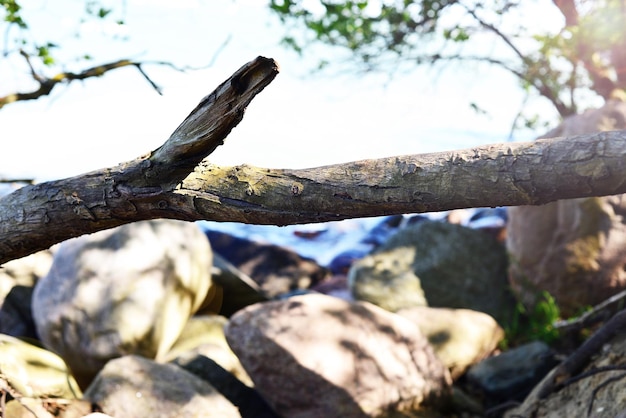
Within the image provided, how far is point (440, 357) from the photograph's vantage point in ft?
16.7

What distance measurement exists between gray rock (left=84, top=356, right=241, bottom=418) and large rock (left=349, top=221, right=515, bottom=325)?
9.56 feet

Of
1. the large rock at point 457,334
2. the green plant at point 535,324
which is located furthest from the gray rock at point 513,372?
the green plant at point 535,324

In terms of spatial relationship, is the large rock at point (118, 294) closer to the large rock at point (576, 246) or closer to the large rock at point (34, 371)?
the large rock at point (34, 371)

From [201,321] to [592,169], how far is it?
164 inches

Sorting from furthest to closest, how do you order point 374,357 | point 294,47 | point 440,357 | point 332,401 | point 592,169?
point 294,47 → point 440,357 → point 374,357 → point 332,401 → point 592,169

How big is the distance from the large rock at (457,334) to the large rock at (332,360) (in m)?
0.59

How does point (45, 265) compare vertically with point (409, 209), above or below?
below

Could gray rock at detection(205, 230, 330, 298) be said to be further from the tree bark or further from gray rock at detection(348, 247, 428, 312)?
the tree bark

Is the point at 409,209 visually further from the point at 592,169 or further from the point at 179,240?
the point at 179,240

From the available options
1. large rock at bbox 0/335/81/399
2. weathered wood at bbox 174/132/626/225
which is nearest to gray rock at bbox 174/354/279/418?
large rock at bbox 0/335/81/399

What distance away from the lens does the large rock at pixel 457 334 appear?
5145 millimetres

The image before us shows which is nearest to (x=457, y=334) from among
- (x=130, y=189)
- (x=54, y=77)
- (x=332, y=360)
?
(x=332, y=360)

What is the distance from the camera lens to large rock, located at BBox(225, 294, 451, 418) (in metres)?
4.04

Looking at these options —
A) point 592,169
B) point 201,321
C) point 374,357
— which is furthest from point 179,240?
point 592,169
